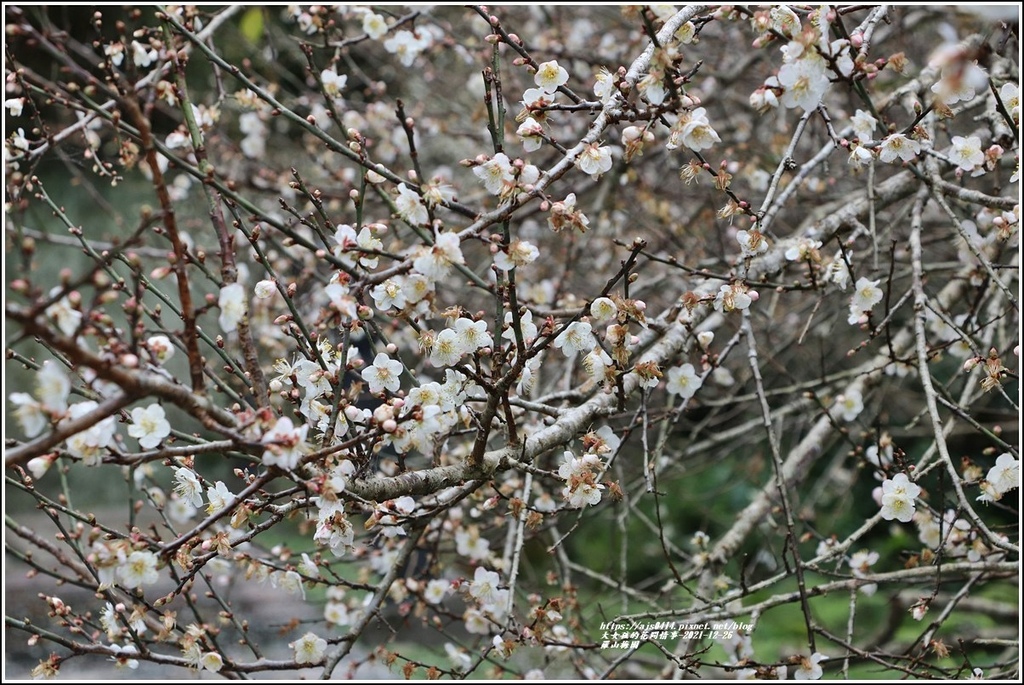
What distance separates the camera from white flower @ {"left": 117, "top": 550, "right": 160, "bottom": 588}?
1.20 metres

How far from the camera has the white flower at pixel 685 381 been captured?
78.2 inches

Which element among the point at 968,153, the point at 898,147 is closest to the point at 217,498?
the point at 898,147

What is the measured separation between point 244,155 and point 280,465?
3.01 meters

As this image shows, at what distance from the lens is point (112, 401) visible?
3.26ft

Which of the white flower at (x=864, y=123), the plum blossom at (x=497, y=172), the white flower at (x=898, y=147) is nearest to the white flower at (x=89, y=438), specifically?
the plum blossom at (x=497, y=172)

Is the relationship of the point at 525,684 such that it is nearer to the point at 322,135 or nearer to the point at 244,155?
the point at 322,135

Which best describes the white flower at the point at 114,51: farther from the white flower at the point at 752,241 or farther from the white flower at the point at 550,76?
the white flower at the point at 752,241

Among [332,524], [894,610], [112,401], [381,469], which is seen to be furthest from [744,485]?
[112,401]

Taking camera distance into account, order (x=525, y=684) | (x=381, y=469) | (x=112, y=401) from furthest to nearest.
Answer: (x=381, y=469), (x=525, y=684), (x=112, y=401)

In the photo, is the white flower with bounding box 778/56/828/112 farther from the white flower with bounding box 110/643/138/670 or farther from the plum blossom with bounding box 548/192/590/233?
the white flower with bounding box 110/643/138/670

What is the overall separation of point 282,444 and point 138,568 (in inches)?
13.2

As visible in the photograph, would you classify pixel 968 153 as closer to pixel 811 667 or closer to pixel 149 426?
pixel 811 667

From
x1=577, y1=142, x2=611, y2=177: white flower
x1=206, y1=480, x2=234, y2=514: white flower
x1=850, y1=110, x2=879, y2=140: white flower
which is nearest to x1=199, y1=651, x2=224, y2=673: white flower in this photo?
x1=206, y1=480, x2=234, y2=514: white flower

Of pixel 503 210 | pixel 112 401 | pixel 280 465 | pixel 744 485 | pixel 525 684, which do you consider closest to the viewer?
pixel 112 401
